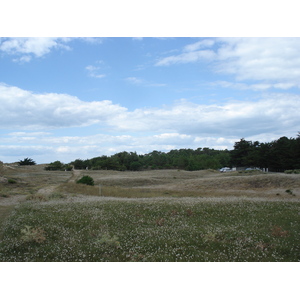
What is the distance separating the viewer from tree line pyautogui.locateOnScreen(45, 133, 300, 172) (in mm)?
85519

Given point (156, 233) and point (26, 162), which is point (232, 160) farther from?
point (156, 233)

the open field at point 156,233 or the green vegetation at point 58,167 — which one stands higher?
the green vegetation at point 58,167

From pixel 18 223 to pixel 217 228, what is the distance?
10938 mm

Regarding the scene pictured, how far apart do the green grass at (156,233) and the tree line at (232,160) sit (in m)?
71.0

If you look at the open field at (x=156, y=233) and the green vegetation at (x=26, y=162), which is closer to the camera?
the open field at (x=156, y=233)

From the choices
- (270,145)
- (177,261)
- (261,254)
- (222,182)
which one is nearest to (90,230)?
(177,261)

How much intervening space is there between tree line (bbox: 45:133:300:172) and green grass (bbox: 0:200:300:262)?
71.0m

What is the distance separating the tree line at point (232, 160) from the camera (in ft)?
281

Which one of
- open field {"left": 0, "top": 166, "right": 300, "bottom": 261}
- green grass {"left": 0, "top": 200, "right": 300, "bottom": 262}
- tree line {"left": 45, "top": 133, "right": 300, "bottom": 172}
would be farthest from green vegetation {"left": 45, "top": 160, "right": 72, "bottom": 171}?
green grass {"left": 0, "top": 200, "right": 300, "bottom": 262}

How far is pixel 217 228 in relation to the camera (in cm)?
1431

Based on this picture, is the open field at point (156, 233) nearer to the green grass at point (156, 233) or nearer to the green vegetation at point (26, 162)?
the green grass at point (156, 233)

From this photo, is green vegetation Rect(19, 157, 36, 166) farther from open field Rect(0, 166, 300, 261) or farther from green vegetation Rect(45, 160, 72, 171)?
open field Rect(0, 166, 300, 261)

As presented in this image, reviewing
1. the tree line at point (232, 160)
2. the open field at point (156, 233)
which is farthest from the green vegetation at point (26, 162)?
the open field at point (156, 233)

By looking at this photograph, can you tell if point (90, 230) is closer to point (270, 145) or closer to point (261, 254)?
point (261, 254)
